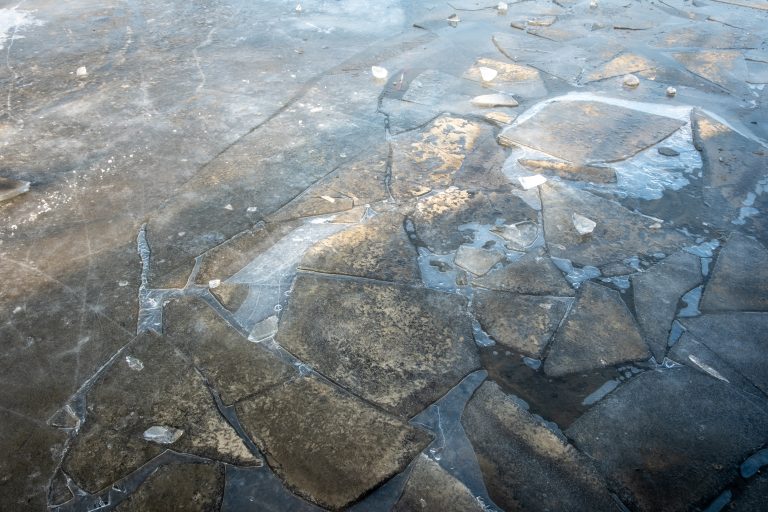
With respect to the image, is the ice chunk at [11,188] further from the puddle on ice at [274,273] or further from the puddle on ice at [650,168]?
the puddle on ice at [650,168]

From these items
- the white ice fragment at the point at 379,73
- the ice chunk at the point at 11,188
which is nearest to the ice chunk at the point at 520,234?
the white ice fragment at the point at 379,73

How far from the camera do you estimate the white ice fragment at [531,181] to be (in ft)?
9.44

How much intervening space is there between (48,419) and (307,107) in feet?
8.84

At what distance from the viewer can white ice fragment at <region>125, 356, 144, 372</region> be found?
1.88m

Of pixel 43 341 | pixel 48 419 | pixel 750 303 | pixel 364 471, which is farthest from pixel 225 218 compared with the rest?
pixel 750 303

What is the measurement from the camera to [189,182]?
2871 millimetres

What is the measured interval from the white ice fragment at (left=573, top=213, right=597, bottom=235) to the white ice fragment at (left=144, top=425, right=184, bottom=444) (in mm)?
2083

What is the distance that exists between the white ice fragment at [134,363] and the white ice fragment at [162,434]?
29 cm

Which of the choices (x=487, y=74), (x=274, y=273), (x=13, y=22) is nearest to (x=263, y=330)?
(x=274, y=273)

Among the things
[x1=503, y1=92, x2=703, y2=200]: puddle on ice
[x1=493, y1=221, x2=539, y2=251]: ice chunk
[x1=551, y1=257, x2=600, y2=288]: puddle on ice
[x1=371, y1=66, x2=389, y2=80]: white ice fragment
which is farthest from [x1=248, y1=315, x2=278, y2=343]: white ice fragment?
[x1=371, y1=66, x2=389, y2=80]: white ice fragment

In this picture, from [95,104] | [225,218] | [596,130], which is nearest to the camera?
[225,218]

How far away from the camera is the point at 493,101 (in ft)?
12.2

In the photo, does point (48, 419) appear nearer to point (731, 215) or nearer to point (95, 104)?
point (95, 104)

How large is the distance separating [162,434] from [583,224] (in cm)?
218
